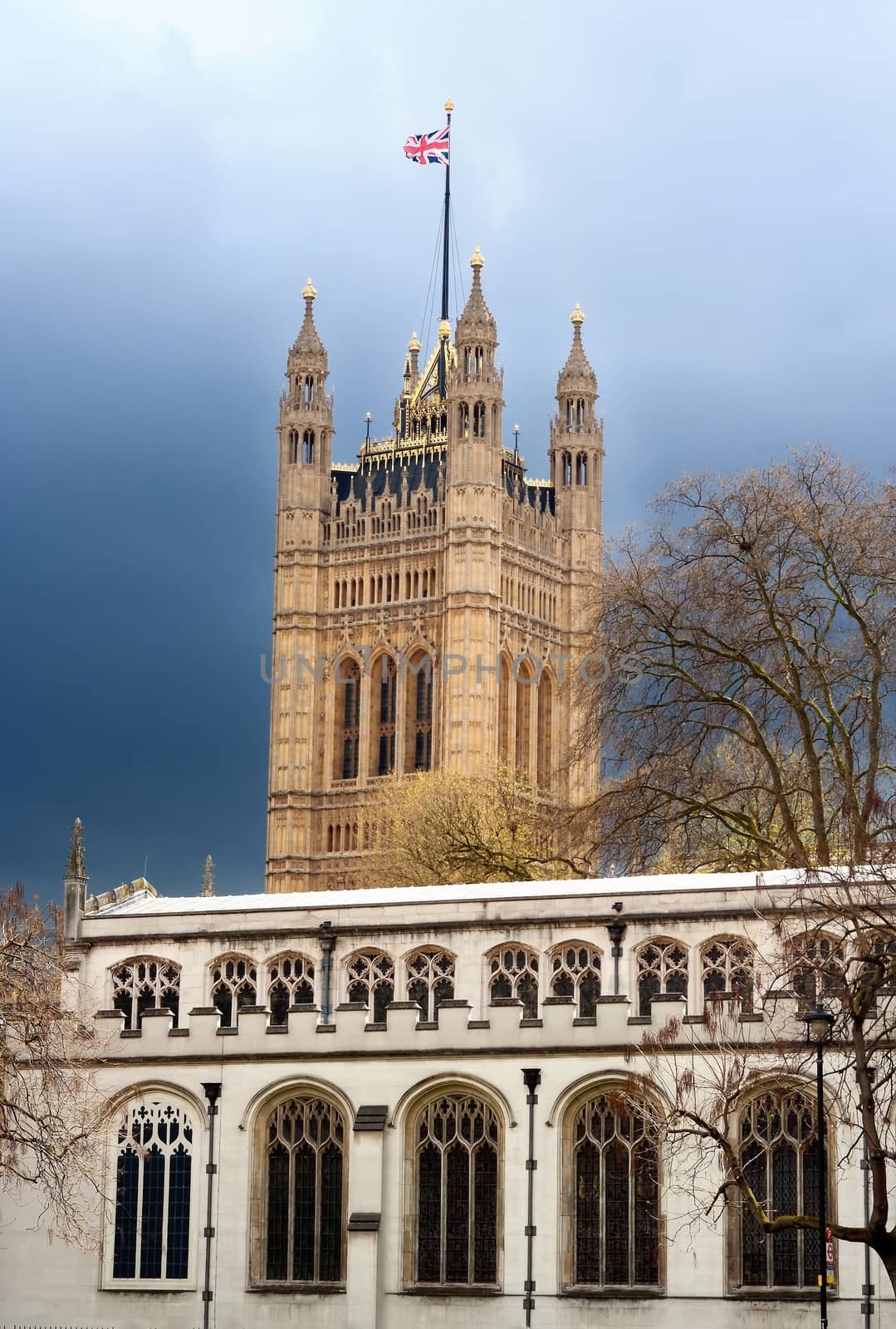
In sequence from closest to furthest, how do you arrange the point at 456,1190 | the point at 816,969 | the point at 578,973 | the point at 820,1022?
1. the point at 820,1022
2. the point at 816,969
3. the point at 456,1190
4. the point at 578,973

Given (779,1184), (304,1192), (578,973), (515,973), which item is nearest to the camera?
(779,1184)

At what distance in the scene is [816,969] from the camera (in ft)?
117

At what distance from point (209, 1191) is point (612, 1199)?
7.52 meters

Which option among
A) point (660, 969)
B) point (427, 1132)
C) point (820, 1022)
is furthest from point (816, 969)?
point (427, 1132)

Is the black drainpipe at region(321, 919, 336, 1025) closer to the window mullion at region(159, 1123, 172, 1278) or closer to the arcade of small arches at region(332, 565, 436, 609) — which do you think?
the window mullion at region(159, 1123, 172, 1278)

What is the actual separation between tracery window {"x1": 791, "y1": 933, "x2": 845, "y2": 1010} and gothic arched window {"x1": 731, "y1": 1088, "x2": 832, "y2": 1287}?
1797mm

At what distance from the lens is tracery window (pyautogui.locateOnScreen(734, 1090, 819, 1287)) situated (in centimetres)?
4122

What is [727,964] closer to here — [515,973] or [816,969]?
[515,973]

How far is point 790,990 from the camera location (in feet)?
135

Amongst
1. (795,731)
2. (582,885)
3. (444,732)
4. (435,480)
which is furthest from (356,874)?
(582,885)

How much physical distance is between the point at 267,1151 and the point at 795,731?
19090 millimetres

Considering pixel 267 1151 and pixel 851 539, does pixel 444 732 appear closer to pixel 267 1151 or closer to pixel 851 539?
pixel 851 539

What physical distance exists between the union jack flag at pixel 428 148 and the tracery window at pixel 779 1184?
83.9 meters

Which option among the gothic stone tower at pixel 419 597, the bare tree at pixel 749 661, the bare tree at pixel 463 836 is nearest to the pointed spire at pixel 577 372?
the gothic stone tower at pixel 419 597
